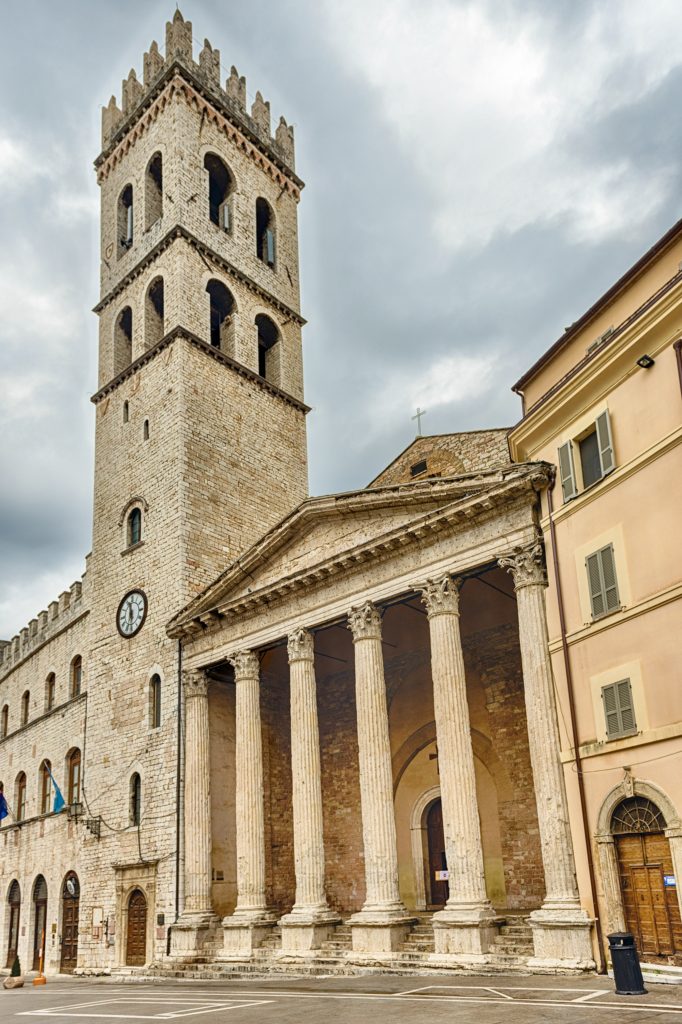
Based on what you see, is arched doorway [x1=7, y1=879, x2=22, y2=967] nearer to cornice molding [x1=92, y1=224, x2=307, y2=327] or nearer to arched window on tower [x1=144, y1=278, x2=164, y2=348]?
arched window on tower [x1=144, y1=278, x2=164, y2=348]

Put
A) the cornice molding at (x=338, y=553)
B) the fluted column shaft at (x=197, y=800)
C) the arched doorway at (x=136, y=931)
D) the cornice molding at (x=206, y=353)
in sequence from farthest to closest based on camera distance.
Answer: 1. the cornice molding at (x=206, y=353)
2. the arched doorway at (x=136, y=931)
3. the fluted column shaft at (x=197, y=800)
4. the cornice molding at (x=338, y=553)

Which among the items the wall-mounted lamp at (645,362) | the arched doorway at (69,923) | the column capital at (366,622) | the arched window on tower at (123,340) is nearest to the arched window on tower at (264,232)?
the arched window on tower at (123,340)

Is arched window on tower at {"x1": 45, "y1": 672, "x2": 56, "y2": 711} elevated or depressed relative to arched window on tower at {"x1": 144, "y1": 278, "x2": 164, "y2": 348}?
depressed

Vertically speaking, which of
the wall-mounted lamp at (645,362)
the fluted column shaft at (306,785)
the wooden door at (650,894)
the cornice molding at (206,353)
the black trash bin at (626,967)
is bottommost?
the black trash bin at (626,967)

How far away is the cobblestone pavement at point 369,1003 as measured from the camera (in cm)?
1120

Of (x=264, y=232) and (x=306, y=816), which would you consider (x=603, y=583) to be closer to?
(x=306, y=816)

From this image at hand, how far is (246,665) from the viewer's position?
2297cm

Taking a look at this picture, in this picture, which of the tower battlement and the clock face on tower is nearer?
the clock face on tower

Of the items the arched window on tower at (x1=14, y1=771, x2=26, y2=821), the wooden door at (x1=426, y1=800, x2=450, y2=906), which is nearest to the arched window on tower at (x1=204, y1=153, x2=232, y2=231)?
the wooden door at (x1=426, y1=800, x2=450, y2=906)

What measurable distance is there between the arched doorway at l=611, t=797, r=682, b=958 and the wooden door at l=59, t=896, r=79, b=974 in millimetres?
17709

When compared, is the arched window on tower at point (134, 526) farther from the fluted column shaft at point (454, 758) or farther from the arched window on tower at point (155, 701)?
the fluted column shaft at point (454, 758)

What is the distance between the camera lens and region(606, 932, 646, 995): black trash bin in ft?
39.8

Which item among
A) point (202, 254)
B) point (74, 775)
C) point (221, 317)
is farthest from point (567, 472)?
point (74, 775)

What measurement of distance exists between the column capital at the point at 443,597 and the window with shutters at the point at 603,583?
137 inches
